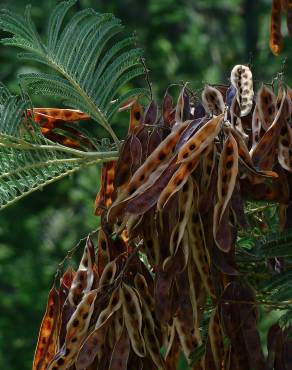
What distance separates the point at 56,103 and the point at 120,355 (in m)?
7.51

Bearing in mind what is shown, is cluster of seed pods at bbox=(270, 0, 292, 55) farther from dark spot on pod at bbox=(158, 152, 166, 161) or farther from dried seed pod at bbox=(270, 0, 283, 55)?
dark spot on pod at bbox=(158, 152, 166, 161)

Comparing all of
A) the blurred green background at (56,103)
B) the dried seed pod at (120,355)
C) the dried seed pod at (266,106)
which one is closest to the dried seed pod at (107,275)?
the dried seed pod at (120,355)

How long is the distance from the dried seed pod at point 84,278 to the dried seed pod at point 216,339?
0.30 m

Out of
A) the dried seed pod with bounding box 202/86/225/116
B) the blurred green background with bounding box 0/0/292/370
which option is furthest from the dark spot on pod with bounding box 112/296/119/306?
the blurred green background with bounding box 0/0/292/370

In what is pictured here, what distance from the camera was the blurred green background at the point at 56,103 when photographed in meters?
10.1

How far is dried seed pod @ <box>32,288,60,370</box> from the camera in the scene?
297 centimetres

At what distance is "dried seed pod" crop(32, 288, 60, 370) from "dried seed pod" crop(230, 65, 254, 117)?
2.06ft

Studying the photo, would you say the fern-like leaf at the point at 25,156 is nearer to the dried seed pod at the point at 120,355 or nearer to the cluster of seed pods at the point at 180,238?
the cluster of seed pods at the point at 180,238

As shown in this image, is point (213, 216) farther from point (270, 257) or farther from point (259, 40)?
point (259, 40)

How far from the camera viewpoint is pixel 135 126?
2871mm

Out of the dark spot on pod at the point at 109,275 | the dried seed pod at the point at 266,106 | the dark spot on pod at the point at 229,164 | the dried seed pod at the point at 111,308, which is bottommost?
the dried seed pod at the point at 111,308

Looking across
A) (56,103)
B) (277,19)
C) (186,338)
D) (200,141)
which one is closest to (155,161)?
(200,141)

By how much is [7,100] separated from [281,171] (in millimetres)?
640

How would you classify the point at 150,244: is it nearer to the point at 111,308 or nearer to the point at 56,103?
the point at 111,308
